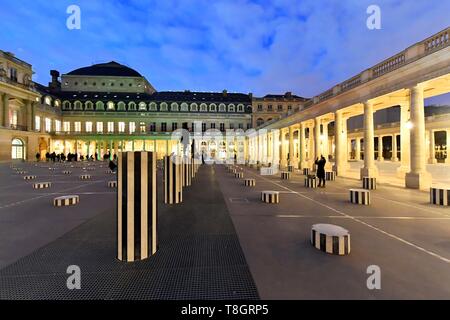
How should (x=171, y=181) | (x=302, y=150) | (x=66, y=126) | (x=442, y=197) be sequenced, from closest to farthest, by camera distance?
(x=442, y=197)
(x=171, y=181)
(x=302, y=150)
(x=66, y=126)

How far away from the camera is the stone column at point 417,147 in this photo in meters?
13.3

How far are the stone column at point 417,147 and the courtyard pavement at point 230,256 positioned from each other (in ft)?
22.7

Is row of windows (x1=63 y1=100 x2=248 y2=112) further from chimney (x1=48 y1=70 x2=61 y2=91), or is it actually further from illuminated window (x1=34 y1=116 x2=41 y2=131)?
chimney (x1=48 y1=70 x2=61 y2=91)

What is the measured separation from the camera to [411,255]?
4375mm

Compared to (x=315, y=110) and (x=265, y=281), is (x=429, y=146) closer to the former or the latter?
(x=315, y=110)

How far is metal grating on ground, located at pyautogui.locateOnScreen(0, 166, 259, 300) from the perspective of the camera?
3.24 meters

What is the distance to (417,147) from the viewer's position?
536 inches

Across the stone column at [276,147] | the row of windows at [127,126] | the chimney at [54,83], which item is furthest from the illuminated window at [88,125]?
the stone column at [276,147]

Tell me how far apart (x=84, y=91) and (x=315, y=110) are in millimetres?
70754

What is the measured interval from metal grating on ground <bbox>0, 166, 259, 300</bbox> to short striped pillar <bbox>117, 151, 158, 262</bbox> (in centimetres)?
27

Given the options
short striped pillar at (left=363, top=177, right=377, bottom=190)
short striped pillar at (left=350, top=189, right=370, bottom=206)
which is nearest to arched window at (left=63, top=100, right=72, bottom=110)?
short striped pillar at (left=363, top=177, right=377, bottom=190)

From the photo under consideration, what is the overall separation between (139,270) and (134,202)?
1.15 m

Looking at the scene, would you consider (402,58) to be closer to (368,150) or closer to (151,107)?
(368,150)

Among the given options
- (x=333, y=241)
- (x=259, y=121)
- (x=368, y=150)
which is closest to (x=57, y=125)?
(x=259, y=121)
